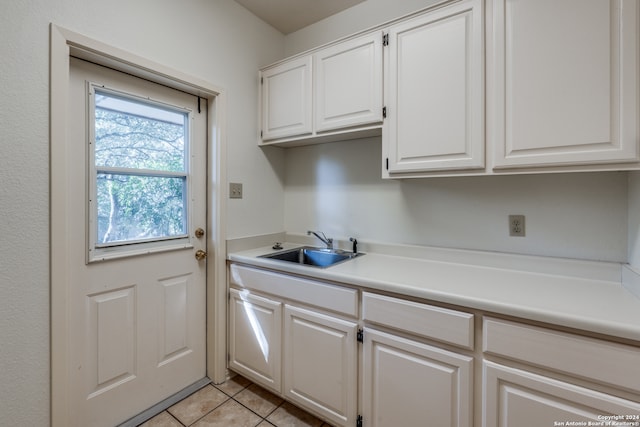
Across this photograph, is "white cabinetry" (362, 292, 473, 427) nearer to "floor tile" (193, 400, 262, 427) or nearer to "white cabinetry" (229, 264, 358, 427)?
"white cabinetry" (229, 264, 358, 427)

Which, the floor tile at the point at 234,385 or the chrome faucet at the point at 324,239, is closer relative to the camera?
the floor tile at the point at 234,385

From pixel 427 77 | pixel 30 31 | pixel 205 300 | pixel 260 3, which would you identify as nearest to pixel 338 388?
pixel 205 300

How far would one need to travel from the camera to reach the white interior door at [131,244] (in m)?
1.41

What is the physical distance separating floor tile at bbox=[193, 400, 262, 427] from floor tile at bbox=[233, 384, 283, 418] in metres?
0.04

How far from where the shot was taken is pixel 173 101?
176 centimetres

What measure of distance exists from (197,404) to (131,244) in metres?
1.04

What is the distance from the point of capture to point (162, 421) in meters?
1.59

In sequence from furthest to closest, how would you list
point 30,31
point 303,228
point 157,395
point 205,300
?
point 303,228, point 205,300, point 157,395, point 30,31

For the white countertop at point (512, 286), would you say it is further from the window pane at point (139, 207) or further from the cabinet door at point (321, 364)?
the window pane at point (139, 207)

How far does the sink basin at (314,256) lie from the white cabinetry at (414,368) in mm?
660

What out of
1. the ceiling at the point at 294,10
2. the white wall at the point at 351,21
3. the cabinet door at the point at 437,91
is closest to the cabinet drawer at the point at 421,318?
the cabinet door at the point at 437,91

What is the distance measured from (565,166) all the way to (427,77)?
735mm

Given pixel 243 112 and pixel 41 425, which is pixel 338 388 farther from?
pixel 243 112

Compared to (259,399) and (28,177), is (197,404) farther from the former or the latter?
(28,177)
